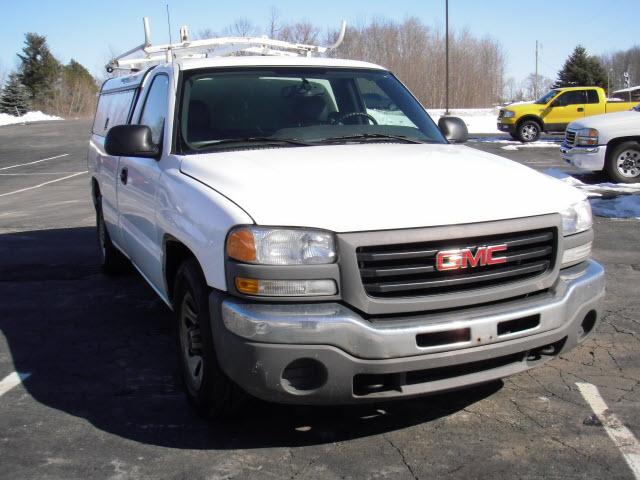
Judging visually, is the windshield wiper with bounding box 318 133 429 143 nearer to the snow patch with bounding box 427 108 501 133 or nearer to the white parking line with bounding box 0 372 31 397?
the white parking line with bounding box 0 372 31 397

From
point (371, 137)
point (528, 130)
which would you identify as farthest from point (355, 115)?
point (528, 130)

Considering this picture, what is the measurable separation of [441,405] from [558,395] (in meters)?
0.66

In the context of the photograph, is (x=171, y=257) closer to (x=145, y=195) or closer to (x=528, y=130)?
(x=145, y=195)

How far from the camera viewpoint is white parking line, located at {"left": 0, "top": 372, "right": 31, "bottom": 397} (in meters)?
4.07

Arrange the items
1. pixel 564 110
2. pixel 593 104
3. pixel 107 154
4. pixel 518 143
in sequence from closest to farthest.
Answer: pixel 107 154 < pixel 593 104 < pixel 564 110 < pixel 518 143

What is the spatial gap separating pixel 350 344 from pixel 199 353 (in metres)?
0.99

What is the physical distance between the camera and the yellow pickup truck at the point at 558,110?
24391mm

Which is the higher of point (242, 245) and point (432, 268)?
point (242, 245)

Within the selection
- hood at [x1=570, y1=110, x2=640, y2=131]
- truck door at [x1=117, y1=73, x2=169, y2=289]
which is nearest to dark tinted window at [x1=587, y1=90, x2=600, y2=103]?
hood at [x1=570, y1=110, x2=640, y2=131]

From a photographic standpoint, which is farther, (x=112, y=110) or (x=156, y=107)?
(x=112, y=110)

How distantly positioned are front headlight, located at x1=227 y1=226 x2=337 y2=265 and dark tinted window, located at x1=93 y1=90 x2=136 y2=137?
10.3ft

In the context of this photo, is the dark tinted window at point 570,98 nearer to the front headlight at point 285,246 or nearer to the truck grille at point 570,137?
the truck grille at point 570,137

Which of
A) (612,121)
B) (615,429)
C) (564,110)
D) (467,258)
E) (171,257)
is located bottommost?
(615,429)

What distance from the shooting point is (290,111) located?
4.41 metres
